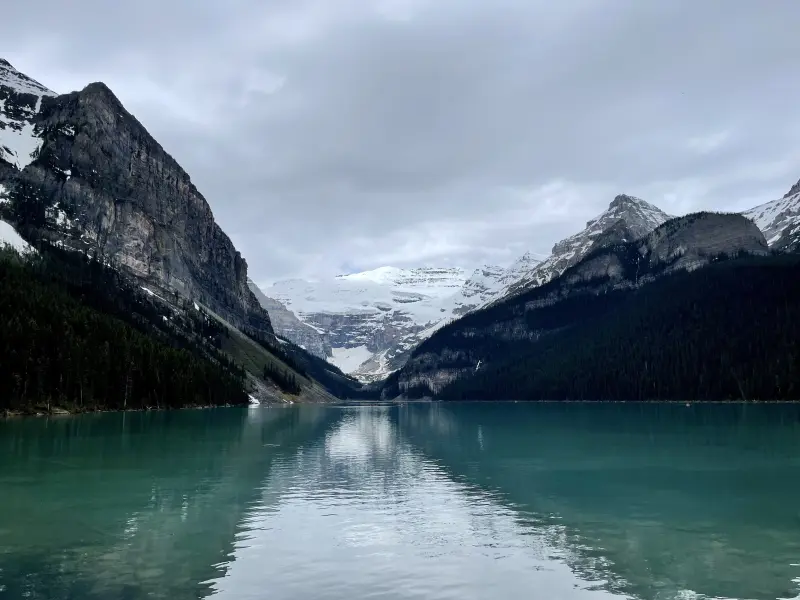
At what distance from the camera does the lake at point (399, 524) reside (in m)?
23.2

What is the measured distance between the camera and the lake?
2322cm

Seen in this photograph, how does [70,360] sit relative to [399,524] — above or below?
above

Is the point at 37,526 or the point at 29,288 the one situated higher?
the point at 29,288

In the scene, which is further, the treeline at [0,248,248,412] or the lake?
the treeline at [0,248,248,412]

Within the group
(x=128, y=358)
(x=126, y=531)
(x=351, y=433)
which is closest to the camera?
(x=126, y=531)

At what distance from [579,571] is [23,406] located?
121m

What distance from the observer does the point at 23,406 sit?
120000 millimetres

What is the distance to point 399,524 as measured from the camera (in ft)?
110

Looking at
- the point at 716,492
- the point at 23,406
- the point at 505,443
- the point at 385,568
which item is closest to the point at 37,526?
the point at 385,568

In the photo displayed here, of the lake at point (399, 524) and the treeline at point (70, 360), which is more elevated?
the treeline at point (70, 360)

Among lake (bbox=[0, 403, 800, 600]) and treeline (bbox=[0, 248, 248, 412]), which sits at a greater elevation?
treeline (bbox=[0, 248, 248, 412])

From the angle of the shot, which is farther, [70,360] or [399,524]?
[70,360]

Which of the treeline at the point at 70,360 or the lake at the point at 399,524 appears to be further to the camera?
the treeline at the point at 70,360

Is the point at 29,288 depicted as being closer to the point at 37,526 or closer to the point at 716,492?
the point at 37,526
